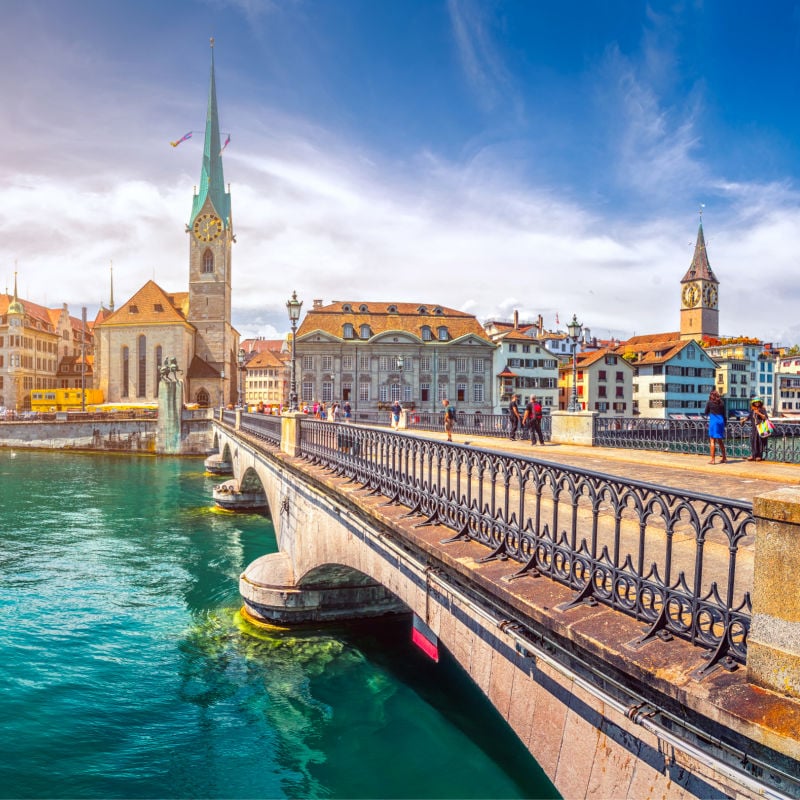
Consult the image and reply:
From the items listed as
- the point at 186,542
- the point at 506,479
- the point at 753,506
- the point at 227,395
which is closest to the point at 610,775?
the point at 753,506

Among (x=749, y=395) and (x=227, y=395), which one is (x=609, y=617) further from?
(x=749, y=395)

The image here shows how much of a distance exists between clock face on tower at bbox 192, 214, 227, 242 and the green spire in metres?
0.78

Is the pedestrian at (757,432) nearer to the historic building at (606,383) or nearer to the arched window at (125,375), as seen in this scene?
the historic building at (606,383)

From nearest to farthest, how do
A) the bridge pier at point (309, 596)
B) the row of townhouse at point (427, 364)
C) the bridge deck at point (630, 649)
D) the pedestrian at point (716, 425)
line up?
1. the bridge deck at point (630, 649)
2. the pedestrian at point (716, 425)
3. the bridge pier at point (309, 596)
4. the row of townhouse at point (427, 364)

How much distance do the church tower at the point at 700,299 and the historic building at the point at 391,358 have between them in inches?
2318

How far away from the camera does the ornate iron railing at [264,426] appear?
18.1 meters

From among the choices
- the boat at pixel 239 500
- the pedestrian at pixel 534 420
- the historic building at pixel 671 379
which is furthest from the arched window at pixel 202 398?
the pedestrian at pixel 534 420

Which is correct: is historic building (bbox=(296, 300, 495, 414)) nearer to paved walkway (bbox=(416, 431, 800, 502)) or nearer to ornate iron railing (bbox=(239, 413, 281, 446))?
ornate iron railing (bbox=(239, 413, 281, 446))

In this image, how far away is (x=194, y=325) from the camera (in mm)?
71688

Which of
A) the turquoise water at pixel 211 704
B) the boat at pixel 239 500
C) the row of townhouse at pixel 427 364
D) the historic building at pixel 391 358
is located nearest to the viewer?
the turquoise water at pixel 211 704

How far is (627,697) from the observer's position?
346cm

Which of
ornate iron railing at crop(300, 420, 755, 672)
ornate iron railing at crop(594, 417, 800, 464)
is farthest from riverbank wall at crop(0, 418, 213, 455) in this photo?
ornate iron railing at crop(300, 420, 755, 672)

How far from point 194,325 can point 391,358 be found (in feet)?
82.8

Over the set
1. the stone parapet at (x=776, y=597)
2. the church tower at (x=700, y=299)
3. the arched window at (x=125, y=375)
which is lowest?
the stone parapet at (x=776, y=597)
